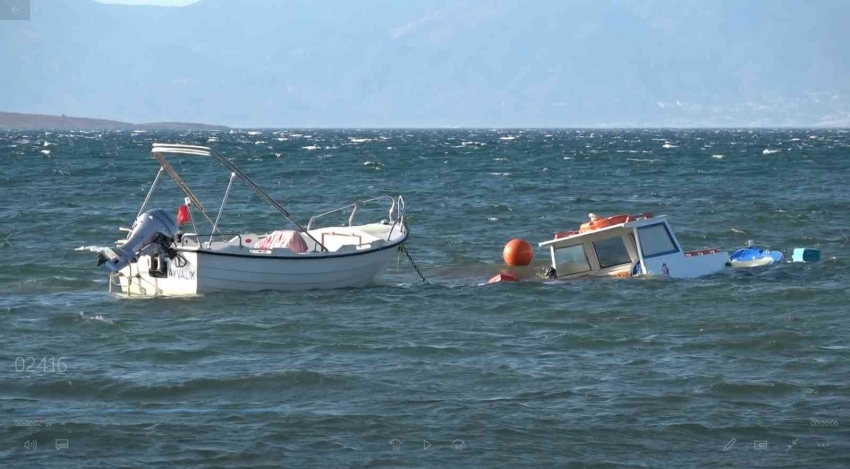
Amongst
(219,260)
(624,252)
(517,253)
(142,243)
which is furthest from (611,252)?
(142,243)

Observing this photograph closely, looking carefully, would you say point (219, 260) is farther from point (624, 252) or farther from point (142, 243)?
point (624, 252)

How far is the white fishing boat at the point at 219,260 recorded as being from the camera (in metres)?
19.8

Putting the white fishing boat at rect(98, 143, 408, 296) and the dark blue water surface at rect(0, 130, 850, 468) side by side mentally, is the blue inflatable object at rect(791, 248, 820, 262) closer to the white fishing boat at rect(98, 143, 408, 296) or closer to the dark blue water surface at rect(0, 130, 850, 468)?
the dark blue water surface at rect(0, 130, 850, 468)

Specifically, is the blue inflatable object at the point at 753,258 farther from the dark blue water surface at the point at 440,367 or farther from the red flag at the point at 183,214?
the red flag at the point at 183,214

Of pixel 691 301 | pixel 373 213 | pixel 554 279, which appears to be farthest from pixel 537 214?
pixel 691 301

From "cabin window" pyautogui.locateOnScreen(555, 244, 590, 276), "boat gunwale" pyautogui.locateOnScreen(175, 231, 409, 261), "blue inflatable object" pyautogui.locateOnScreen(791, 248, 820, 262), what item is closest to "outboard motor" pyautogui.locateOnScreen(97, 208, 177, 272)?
"boat gunwale" pyautogui.locateOnScreen(175, 231, 409, 261)

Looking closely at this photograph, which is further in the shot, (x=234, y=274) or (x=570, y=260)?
(x=570, y=260)

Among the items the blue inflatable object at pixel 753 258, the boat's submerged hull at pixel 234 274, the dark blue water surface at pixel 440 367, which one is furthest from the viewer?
the blue inflatable object at pixel 753 258

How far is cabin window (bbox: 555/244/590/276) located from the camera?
22703mm

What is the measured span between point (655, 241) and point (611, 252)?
2.78ft

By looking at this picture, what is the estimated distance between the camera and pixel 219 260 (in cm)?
2014

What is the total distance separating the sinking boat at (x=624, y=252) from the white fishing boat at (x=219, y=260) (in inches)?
128

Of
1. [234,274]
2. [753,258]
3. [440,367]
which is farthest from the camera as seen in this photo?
[753,258]

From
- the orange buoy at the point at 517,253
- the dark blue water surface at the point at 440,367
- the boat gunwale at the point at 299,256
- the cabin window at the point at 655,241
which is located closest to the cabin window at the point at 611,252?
the cabin window at the point at 655,241
